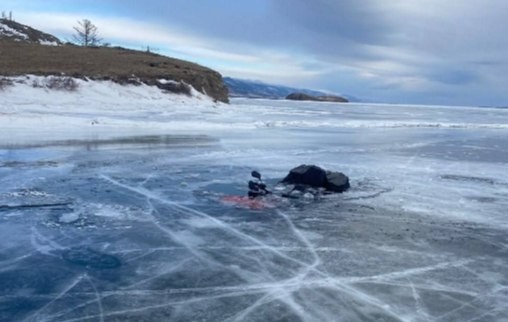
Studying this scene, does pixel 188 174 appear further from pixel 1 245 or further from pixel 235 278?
pixel 235 278

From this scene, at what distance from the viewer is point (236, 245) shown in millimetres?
5812

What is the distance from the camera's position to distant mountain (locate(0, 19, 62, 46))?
6322 centimetres

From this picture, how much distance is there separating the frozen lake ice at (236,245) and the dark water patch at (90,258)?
0.02 meters

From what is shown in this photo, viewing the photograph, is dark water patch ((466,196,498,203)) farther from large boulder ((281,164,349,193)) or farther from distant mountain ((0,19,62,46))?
distant mountain ((0,19,62,46))

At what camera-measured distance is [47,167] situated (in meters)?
10.6

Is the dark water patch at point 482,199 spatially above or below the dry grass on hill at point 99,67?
below

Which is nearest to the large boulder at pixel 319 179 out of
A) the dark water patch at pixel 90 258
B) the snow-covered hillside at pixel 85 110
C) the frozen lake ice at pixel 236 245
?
the frozen lake ice at pixel 236 245

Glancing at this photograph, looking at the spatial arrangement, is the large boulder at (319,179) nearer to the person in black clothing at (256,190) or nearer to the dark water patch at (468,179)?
the person in black clothing at (256,190)

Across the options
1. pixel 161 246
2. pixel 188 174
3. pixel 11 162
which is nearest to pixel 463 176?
pixel 188 174

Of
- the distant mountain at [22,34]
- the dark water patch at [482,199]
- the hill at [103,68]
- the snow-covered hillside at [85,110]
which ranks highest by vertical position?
the distant mountain at [22,34]

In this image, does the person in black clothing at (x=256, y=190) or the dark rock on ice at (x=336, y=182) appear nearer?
the person in black clothing at (x=256, y=190)

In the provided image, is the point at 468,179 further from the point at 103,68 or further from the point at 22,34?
the point at 22,34

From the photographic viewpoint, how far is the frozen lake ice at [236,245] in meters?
4.16

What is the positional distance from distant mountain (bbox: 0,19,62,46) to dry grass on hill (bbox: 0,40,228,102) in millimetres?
18292
